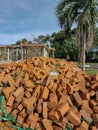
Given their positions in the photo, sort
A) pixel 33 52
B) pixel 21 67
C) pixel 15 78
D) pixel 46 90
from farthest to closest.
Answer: pixel 33 52, pixel 21 67, pixel 15 78, pixel 46 90

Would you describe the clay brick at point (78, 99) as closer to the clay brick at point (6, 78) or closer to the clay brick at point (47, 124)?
the clay brick at point (47, 124)

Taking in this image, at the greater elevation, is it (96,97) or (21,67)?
(21,67)

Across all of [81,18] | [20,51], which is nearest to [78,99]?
[20,51]

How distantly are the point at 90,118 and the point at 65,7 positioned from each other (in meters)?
17.1

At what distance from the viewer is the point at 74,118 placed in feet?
17.2

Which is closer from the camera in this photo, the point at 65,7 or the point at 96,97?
the point at 96,97

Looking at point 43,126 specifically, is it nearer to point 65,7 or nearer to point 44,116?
point 44,116

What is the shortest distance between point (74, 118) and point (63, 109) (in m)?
0.26

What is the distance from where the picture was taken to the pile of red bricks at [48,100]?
5266 millimetres

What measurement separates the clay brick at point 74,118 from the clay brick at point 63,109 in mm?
91

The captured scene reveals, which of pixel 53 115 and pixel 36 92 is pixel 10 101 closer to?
pixel 36 92

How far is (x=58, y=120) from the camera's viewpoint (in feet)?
17.3

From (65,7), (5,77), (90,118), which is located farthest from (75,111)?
(65,7)

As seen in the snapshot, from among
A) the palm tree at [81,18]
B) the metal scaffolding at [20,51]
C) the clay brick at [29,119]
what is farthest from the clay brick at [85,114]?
the palm tree at [81,18]
